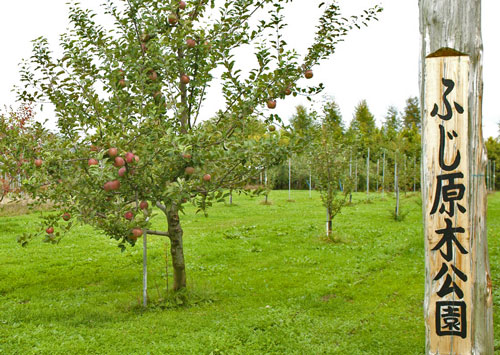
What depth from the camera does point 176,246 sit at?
5.59 m

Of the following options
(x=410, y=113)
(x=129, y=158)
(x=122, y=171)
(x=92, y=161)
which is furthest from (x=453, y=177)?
(x=410, y=113)

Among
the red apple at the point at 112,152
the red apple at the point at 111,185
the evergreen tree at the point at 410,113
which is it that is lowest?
the red apple at the point at 111,185

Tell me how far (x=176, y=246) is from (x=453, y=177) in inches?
144

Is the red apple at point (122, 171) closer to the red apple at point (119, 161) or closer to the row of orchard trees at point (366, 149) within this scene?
the red apple at point (119, 161)

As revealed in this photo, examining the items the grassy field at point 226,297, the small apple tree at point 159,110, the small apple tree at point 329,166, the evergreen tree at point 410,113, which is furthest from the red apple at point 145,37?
the evergreen tree at point 410,113

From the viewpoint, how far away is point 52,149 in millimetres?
3770

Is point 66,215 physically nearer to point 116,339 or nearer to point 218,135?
point 116,339

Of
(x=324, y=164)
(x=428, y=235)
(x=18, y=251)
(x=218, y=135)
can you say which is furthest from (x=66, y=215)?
(x=324, y=164)

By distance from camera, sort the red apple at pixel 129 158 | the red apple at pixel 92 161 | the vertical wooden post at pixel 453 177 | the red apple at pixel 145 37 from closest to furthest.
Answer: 1. the vertical wooden post at pixel 453 177
2. the red apple at pixel 92 161
3. the red apple at pixel 129 158
4. the red apple at pixel 145 37

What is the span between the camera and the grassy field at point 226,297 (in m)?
4.29

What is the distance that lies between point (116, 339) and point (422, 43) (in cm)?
378

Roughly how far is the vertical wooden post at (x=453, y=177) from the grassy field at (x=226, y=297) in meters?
1.38

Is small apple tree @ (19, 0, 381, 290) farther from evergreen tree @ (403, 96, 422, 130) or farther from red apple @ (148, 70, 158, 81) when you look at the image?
evergreen tree @ (403, 96, 422, 130)

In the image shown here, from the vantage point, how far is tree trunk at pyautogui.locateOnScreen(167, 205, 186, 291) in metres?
5.52
